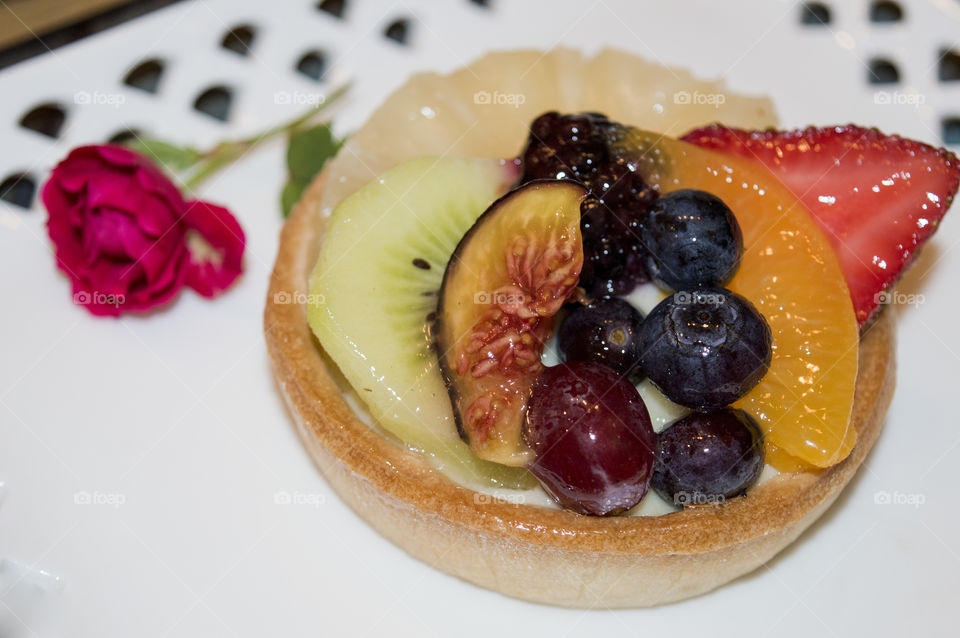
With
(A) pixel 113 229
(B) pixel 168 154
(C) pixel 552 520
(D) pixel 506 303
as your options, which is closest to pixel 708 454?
(C) pixel 552 520

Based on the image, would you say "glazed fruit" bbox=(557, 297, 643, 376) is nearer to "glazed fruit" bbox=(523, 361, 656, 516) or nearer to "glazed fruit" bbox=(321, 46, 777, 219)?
"glazed fruit" bbox=(523, 361, 656, 516)

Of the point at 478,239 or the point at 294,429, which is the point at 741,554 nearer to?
the point at 478,239

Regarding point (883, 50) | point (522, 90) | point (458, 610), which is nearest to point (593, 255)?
point (522, 90)

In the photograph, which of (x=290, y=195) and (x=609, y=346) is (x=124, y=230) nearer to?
(x=290, y=195)

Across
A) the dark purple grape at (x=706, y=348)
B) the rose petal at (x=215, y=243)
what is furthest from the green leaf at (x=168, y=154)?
the dark purple grape at (x=706, y=348)

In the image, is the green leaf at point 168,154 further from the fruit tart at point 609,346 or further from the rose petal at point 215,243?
the fruit tart at point 609,346

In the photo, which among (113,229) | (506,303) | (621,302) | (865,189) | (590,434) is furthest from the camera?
(113,229)
